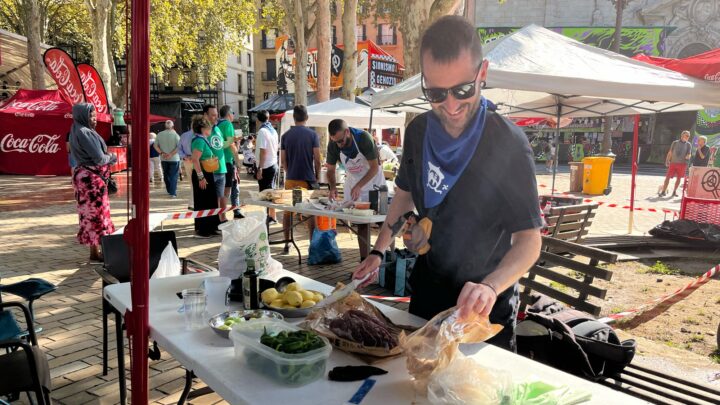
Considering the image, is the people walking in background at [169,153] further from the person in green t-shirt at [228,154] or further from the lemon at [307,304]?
the lemon at [307,304]

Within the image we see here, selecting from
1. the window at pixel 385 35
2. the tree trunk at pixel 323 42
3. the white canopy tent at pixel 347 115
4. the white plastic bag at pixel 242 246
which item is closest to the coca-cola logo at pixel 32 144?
the tree trunk at pixel 323 42

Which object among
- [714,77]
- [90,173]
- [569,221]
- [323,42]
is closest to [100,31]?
[323,42]

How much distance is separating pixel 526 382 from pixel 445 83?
41.4 inches

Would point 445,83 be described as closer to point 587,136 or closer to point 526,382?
point 526,382

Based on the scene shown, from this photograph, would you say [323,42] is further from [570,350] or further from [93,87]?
[570,350]

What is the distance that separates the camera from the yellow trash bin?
1495 centimetres

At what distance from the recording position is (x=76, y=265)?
658 cm

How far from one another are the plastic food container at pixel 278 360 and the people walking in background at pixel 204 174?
643 cm

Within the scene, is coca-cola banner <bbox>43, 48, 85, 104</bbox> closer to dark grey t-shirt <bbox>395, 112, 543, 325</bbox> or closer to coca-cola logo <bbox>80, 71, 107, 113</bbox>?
coca-cola logo <bbox>80, 71, 107, 113</bbox>

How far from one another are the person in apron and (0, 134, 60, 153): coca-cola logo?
15351mm

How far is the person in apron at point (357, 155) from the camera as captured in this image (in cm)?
607

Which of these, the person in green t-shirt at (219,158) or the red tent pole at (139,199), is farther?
the person in green t-shirt at (219,158)

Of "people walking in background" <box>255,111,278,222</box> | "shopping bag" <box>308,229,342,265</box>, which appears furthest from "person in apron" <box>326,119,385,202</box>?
"people walking in background" <box>255,111,278,222</box>

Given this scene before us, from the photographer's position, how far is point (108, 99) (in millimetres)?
16578
